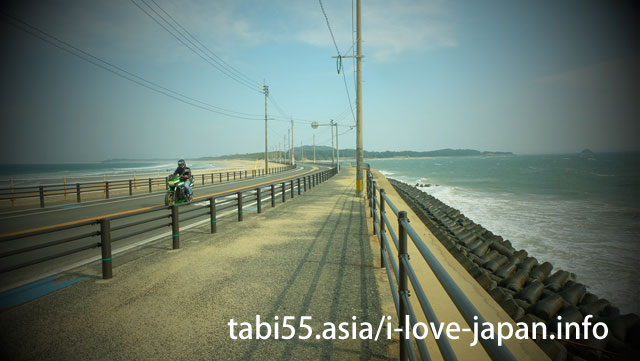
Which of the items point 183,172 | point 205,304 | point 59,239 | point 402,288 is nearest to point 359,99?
point 183,172

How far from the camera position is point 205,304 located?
4000 mm

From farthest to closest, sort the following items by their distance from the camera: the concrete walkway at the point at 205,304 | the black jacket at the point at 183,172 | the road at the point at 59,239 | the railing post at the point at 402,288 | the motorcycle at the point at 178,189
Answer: the black jacket at the point at 183,172, the motorcycle at the point at 178,189, the road at the point at 59,239, the concrete walkway at the point at 205,304, the railing post at the point at 402,288

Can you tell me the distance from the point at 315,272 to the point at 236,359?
2.40 metres

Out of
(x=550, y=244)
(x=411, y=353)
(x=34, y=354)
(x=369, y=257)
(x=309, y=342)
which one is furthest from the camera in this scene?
(x=550, y=244)

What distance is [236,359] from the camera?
2.89 m

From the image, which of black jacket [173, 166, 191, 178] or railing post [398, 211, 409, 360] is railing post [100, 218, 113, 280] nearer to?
railing post [398, 211, 409, 360]

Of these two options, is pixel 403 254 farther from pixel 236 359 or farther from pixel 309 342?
pixel 236 359

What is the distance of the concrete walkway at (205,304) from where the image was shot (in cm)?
303

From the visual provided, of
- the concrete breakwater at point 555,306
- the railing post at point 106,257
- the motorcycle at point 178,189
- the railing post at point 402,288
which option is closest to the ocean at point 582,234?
the concrete breakwater at point 555,306

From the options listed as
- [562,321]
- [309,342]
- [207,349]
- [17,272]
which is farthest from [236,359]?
[562,321]

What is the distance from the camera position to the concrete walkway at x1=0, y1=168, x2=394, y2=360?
3.03m

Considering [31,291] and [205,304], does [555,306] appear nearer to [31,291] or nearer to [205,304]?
[205,304]

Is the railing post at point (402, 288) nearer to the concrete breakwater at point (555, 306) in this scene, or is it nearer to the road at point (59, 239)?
the concrete breakwater at point (555, 306)

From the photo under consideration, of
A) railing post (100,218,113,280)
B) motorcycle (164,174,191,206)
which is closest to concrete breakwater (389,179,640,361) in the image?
railing post (100,218,113,280)
